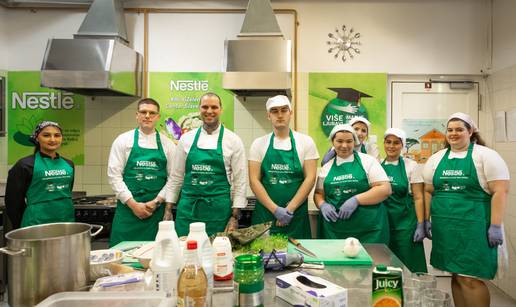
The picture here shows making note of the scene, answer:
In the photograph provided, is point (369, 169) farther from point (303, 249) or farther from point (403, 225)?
point (303, 249)

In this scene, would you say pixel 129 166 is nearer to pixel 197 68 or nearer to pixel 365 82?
pixel 197 68

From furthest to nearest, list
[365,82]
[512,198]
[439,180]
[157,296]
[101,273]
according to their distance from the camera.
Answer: [365,82], [512,198], [439,180], [101,273], [157,296]

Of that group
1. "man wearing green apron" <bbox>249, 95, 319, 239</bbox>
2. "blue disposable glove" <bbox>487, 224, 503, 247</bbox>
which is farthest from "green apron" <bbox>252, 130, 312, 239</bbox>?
"blue disposable glove" <bbox>487, 224, 503, 247</bbox>

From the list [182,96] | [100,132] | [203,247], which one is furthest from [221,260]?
[100,132]

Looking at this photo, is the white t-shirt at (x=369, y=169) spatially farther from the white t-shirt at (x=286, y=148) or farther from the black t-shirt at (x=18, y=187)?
the black t-shirt at (x=18, y=187)

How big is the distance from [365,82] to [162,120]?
2.03m

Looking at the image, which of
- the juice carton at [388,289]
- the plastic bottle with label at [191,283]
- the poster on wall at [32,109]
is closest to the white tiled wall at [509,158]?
the juice carton at [388,289]

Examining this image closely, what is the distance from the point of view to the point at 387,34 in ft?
12.6

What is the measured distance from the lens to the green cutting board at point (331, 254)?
5.17ft

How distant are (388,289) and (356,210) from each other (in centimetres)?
140

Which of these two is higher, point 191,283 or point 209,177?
point 209,177

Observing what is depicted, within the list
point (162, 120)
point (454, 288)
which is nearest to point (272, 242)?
point (454, 288)

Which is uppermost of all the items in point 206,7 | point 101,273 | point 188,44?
point 206,7

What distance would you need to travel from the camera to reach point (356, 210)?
94.9 inches
